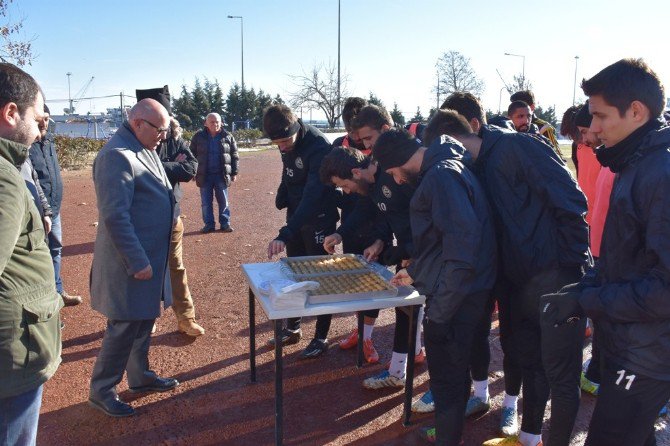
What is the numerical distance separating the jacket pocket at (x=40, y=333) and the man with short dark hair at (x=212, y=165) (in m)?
7.47

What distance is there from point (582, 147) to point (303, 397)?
3013 mm

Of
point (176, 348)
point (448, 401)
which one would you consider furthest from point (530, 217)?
point (176, 348)

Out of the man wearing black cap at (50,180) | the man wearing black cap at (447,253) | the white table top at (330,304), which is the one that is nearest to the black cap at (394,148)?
the man wearing black cap at (447,253)

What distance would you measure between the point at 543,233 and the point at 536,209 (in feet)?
0.41

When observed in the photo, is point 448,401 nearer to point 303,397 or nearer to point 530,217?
point 530,217

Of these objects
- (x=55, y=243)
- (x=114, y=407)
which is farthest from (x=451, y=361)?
(x=55, y=243)

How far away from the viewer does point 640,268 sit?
192 cm

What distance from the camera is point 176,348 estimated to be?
4633mm

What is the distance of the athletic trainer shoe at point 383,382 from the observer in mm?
3869

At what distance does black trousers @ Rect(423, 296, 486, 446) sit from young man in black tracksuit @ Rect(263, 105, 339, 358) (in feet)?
5.52

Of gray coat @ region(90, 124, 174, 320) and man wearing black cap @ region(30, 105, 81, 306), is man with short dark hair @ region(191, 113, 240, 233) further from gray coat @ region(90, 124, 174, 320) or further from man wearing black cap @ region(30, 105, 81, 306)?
gray coat @ region(90, 124, 174, 320)

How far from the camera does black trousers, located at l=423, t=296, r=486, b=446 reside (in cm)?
272

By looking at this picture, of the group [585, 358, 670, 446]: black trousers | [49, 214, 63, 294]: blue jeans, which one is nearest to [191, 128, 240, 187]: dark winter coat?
[49, 214, 63, 294]: blue jeans

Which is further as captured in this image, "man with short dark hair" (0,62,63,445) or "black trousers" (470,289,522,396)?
"black trousers" (470,289,522,396)
